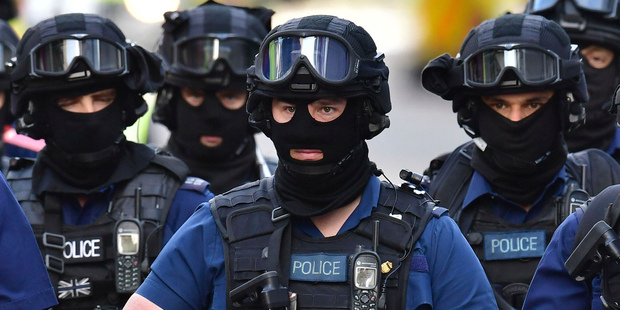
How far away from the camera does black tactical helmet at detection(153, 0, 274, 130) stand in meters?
8.74

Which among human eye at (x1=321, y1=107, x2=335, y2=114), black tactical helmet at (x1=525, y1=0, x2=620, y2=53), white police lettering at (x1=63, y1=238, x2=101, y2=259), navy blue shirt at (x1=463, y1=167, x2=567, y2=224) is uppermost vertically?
black tactical helmet at (x1=525, y1=0, x2=620, y2=53)

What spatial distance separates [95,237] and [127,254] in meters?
0.21

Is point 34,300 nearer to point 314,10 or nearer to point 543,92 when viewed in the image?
point 543,92

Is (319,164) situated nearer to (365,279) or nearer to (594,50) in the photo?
(365,279)

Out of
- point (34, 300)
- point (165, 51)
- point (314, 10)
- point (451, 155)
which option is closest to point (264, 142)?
point (314, 10)

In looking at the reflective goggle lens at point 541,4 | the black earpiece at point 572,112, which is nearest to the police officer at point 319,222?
the black earpiece at point 572,112

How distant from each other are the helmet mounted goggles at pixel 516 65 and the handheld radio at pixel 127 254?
1.77 m

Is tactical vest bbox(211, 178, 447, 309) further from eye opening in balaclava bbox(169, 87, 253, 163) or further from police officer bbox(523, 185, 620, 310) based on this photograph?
eye opening in balaclava bbox(169, 87, 253, 163)

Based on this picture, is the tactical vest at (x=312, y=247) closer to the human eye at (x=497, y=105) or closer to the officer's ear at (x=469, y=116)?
the human eye at (x=497, y=105)

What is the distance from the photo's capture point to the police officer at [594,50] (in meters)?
8.48

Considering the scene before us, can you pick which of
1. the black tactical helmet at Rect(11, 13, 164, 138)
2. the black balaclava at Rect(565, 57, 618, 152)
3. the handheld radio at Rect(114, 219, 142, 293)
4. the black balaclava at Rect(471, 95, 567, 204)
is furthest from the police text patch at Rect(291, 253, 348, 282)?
the black balaclava at Rect(565, 57, 618, 152)

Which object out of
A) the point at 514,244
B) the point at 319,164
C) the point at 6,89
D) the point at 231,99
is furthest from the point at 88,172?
the point at 6,89

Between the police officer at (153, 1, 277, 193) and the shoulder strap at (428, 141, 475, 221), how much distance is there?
1.77m

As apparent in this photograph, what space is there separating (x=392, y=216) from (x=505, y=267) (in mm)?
1598
